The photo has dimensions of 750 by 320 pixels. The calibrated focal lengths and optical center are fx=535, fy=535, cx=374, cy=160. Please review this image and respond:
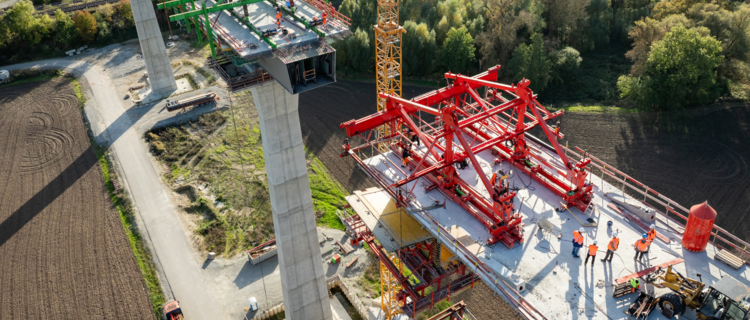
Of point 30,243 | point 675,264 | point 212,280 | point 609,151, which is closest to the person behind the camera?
point 675,264

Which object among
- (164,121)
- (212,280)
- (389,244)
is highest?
(389,244)

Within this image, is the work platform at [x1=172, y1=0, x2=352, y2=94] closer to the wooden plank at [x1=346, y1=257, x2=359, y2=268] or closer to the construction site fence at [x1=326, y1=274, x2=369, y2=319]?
the construction site fence at [x1=326, y1=274, x2=369, y2=319]

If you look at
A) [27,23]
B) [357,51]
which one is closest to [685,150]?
[357,51]

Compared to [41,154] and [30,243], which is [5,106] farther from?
[30,243]

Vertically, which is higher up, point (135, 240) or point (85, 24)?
point (85, 24)

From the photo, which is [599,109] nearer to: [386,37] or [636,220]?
[386,37]

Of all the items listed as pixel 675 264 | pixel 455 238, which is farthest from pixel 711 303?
pixel 455 238

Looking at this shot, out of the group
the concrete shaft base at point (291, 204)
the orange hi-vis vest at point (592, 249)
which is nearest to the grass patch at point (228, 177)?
the concrete shaft base at point (291, 204)

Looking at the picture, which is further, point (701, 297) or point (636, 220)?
point (636, 220)
